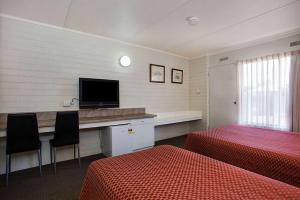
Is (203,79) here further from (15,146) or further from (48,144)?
(15,146)

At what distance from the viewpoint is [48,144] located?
115 inches

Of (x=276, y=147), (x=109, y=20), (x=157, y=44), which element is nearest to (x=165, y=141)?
(x=157, y=44)

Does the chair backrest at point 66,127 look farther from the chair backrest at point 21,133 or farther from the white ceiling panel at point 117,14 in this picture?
the white ceiling panel at point 117,14

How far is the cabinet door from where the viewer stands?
3359mm

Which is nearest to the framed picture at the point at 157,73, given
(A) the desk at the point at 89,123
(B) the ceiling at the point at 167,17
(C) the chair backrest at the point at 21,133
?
(B) the ceiling at the point at 167,17

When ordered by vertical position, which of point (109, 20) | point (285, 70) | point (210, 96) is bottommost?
point (210, 96)

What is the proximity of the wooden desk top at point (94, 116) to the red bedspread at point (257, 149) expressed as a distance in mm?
1412

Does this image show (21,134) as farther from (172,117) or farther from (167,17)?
(172,117)

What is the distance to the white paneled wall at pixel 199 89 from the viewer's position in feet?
15.6

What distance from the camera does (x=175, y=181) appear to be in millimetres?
1184

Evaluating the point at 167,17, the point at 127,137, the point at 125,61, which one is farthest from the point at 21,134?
the point at 167,17

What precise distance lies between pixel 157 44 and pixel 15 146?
325 cm

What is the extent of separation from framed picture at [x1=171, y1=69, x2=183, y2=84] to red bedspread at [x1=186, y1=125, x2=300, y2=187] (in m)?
2.32

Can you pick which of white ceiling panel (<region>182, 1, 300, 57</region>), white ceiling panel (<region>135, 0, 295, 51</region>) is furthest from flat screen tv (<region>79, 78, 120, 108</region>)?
white ceiling panel (<region>182, 1, 300, 57</region>)
